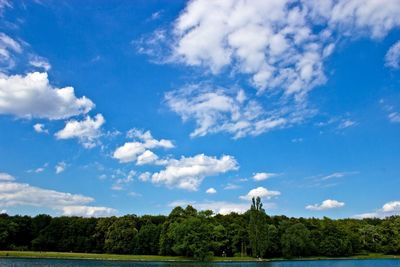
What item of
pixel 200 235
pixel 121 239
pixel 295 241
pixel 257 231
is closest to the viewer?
pixel 200 235

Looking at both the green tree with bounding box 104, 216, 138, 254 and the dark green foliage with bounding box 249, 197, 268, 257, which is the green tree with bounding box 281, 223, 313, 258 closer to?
the dark green foliage with bounding box 249, 197, 268, 257

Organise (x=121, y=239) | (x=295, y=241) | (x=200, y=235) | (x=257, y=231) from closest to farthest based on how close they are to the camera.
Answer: (x=200, y=235), (x=257, y=231), (x=295, y=241), (x=121, y=239)

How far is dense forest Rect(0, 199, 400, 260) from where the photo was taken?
324ft

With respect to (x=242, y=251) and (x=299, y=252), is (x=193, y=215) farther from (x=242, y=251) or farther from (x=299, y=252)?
(x=299, y=252)

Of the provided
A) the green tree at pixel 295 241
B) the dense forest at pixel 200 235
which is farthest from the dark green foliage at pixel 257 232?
the green tree at pixel 295 241

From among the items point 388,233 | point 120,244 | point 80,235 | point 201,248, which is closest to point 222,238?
point 201,248

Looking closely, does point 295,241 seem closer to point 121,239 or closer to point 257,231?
point 257,231

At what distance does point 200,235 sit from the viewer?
9288 centimetres

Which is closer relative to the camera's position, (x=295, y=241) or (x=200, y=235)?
(x=200, y=235)

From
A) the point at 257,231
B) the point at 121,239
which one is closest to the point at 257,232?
the point at 257,231

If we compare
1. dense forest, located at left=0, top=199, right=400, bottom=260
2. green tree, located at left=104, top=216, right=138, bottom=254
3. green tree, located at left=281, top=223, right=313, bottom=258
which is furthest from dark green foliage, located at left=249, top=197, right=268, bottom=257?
green tree, located at left=104, top=216, right=138, bottom=254

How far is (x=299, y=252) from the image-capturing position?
109938 mm

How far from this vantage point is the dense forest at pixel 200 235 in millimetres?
98812

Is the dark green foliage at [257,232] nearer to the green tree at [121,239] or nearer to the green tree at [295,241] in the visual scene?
the green tree at [295,241]
